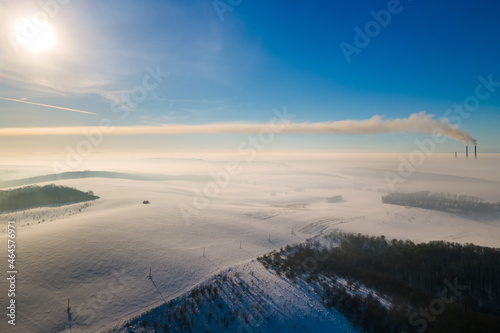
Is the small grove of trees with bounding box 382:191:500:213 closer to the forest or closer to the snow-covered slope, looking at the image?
the forest

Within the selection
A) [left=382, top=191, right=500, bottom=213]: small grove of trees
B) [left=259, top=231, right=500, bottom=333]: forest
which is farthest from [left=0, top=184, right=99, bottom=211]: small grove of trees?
[left=382, top=191, right=500, bottom=213]: small grove of trees

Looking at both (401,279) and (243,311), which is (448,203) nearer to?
(401,279)

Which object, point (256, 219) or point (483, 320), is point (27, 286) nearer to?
point (256, 219)

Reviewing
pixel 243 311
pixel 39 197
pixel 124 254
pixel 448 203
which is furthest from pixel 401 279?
pixel 448 203

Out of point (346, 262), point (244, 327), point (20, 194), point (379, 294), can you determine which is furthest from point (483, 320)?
point (20, 194)

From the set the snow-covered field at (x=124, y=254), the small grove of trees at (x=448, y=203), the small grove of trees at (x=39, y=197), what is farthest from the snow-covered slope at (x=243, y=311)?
the small grove of trees at (x=448, y=203)

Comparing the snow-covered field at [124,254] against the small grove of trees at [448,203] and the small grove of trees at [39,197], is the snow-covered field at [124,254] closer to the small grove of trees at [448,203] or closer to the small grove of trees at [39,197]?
the small grove of trees at [39,197]
